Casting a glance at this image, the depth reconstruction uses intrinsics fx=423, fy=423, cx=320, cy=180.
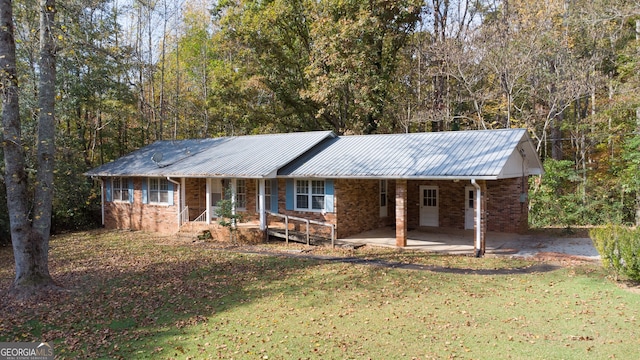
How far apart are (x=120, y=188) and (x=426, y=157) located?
14.7 meters

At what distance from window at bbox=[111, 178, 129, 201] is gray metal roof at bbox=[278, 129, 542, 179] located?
29.8ft

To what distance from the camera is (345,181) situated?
51.0 feet

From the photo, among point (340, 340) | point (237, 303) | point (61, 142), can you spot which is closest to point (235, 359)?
point (340, 340)

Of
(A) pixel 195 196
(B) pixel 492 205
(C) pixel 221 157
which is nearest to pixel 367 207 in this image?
(B) pixel 492 205

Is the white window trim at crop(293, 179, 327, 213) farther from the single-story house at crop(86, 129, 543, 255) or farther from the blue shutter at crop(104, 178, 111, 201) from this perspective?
the blue shutter at crop(104, 178, 111, 201)

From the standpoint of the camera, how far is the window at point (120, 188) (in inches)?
802

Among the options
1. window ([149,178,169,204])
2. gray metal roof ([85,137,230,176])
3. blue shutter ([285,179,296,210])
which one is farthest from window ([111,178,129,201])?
blue shutter ([285,179,296,210])

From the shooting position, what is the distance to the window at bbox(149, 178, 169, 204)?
18781 mm

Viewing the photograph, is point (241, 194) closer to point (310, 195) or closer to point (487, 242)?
point (310, 195)

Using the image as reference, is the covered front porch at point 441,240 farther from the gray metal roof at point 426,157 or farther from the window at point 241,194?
the window at point 241,194

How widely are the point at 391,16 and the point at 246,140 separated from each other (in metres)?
10.8

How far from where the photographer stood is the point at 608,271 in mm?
10000

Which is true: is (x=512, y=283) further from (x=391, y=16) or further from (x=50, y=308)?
(x=391, y=16)

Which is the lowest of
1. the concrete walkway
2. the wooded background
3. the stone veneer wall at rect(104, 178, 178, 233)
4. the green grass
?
the green grass
